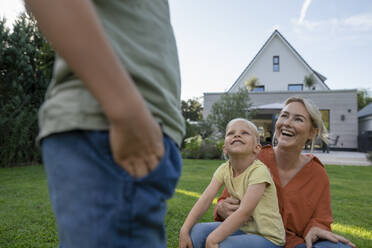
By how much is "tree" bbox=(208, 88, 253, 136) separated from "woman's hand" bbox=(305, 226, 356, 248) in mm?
12693

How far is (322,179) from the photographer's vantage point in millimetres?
2291

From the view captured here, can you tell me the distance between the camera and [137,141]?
23.6 inches

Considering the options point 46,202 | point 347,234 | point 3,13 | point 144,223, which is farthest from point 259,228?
point 3,13

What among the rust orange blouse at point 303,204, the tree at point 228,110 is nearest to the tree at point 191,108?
the tree at point 228,110

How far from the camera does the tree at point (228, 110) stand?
1477 cm

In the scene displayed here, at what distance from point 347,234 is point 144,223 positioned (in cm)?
357

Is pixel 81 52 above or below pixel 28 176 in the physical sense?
above

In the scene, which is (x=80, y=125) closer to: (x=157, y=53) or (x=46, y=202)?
(x=157, y=53)

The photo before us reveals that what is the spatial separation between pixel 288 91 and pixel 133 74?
20.7 metres

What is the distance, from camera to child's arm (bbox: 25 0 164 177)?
0.54 metres

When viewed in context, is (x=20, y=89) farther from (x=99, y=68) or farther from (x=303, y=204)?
(x=99, y=68)

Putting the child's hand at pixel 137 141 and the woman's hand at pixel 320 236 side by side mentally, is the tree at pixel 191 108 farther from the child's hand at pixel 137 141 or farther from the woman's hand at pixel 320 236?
the child's hand at pixel 137 141

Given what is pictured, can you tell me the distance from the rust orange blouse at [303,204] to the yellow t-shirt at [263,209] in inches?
9.3

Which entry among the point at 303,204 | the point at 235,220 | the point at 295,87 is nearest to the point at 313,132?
the point at 303,204
